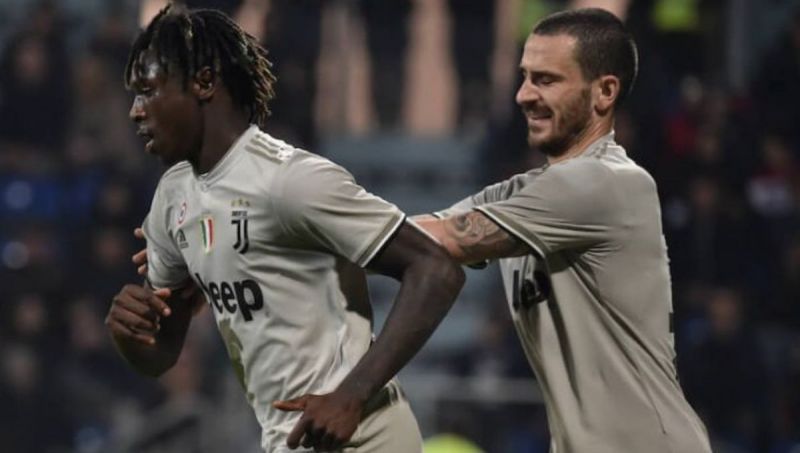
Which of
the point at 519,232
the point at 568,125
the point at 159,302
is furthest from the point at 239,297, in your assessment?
the point at 568,125

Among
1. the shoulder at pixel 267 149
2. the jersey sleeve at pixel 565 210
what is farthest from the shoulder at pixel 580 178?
the shoulder at pixel 267 149

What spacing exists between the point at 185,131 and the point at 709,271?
6029mm

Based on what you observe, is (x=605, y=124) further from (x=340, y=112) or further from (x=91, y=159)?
(x=340, y=112)

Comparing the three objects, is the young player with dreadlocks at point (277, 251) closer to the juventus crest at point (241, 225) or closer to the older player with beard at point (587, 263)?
the juventus crest at point (241, 225)

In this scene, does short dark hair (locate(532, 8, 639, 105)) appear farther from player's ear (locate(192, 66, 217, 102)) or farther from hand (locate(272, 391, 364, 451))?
hand (locate(272, 391, 364, 451))

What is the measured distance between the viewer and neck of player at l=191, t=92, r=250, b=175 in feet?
13.3

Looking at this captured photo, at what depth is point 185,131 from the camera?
4035mm

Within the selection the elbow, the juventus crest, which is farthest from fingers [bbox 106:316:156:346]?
the elbow

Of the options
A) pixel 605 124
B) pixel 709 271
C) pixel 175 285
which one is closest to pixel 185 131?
pixel 175 285

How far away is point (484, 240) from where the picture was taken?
4180 millimetres

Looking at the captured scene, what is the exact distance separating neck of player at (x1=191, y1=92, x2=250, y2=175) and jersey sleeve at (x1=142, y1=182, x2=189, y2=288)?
231 mm

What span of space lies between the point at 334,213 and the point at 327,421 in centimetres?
45

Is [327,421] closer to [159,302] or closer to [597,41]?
[159,302]

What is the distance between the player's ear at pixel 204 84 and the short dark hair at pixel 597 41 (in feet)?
2.77
